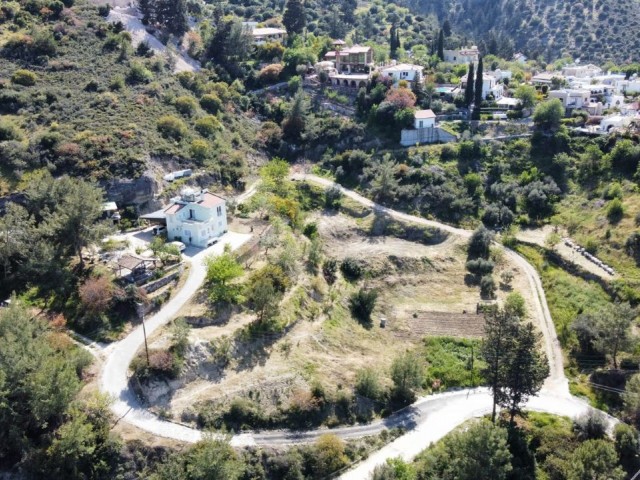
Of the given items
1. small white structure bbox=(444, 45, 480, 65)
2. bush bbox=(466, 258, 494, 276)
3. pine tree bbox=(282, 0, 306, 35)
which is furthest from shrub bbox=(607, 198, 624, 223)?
pine tree bbox=(282, 0, 306, 35)

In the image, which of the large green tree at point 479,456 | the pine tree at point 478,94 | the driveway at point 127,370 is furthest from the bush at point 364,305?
the pine tree at point 478,94

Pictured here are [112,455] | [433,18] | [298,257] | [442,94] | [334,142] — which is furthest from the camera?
[433,18]

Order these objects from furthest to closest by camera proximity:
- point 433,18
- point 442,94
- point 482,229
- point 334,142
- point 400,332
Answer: point 433,18 < point 442,94 < point 334,142 < point 482,229 < point 400,332

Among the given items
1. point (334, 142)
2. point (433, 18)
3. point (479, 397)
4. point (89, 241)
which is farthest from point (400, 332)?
point (433, 18)

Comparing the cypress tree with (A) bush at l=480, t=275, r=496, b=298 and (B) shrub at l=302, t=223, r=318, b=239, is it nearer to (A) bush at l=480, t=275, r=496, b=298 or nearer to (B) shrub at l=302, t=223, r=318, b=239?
(A) bush at l=480, t=275, r=496, b=298

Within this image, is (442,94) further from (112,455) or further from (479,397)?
(112,455)

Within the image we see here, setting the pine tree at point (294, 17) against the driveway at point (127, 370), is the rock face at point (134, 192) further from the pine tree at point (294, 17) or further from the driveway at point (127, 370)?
the pine tree at point (294, 17)
